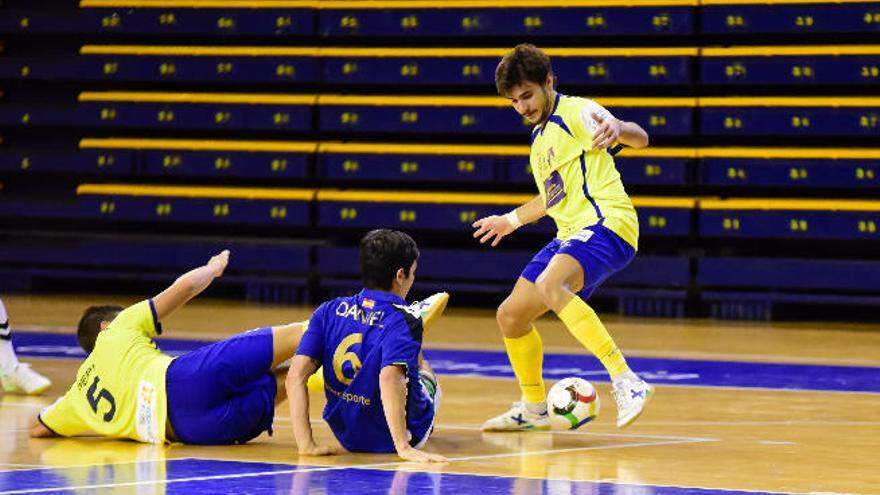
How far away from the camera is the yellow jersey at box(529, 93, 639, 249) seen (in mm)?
7309

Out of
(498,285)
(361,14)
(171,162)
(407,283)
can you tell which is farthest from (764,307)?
(407,283)

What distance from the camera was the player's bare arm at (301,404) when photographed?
625cm

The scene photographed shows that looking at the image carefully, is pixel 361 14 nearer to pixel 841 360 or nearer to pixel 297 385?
pixel 841 360

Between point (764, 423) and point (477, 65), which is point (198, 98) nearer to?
point (477, 65)

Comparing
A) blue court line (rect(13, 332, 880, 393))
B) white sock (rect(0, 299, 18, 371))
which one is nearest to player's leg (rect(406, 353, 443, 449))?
white sock (rect(0, 299, 18, 371))

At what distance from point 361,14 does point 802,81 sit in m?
4.08

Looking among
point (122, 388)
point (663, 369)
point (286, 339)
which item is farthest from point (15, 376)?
point (663, 369)

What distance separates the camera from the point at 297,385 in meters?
6.26

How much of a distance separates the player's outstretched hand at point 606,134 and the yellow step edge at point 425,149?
8117 millimetres

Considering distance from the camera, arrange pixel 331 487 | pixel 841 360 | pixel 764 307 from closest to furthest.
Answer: pixel 331 487 < pixel 841 360 < pixel 764 307

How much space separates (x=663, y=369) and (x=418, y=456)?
14.9 feet

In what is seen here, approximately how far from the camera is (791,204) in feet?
47.6

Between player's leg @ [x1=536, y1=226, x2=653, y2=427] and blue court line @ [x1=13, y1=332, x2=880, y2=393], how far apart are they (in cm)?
250

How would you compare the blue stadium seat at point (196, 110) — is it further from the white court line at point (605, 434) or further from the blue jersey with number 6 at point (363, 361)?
the blue jersey with number 6 at point (363, 361)
